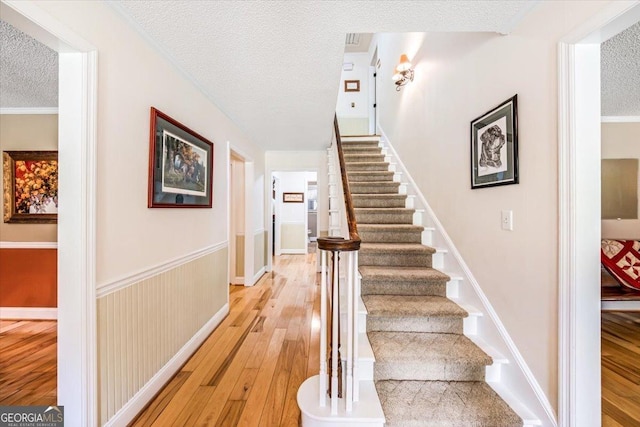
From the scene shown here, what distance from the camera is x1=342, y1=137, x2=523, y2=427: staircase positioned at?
1.43 meters

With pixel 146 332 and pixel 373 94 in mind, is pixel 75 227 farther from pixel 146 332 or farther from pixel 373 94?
pixel 373 94

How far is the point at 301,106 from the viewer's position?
9.28 feet

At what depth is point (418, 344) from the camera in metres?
1.77

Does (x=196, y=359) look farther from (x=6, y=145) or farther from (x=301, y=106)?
(x=6, y=145)

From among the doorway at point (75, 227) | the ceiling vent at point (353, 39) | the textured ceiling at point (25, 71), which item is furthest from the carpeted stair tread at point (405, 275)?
the ceiling vent at point (353, 39)

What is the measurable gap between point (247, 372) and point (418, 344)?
127 centimetres

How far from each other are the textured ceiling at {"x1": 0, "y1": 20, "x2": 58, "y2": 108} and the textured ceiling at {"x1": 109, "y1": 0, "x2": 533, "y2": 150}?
90cm

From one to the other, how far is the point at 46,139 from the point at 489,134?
170 inches

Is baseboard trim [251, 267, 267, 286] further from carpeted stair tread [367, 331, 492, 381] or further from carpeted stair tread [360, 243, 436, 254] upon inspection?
carpeted stair tread [367, 331, 492, 381]

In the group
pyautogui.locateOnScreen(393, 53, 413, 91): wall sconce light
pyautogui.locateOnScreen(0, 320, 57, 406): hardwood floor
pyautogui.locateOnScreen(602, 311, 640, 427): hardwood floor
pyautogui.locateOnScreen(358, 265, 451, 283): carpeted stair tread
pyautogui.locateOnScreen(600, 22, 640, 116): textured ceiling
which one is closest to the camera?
pyautogui.locateOnScreen(602, 311, 640, 427): hardwood floor

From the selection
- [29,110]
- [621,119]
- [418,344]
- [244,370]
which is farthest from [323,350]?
[621,119]

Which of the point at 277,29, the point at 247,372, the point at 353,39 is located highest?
the point at 353,39

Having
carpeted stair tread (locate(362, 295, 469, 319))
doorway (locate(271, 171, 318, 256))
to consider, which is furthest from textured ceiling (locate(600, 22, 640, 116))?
doorway (locate(271, 171, 318, 256))

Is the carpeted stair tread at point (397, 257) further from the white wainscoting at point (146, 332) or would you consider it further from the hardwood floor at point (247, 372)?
the white wainscoting at point (146, 332)
